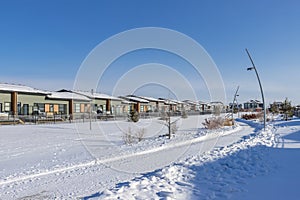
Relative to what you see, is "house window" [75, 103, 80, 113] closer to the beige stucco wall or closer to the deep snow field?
the beige stucco wall

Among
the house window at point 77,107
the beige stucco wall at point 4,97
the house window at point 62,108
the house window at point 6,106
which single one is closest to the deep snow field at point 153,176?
the beige stucco wall at point 4,97

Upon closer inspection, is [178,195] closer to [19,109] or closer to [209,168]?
[209,168]

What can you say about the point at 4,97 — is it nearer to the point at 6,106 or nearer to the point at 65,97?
the point at 6,106

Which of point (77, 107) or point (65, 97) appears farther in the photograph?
point (77, 107)

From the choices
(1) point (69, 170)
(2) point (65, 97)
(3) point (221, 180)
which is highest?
(2) point (65, 97)

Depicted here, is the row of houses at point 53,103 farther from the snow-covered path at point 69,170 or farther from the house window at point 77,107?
the snow-covered path at point 69,170

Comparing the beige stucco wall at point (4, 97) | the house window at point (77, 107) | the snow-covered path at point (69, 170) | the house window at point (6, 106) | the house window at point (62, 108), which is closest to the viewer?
the snow-covered path at point (69, 170)

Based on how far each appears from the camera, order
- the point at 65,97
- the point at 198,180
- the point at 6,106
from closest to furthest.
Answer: the point at 198,180, the point at 6,106, the point at 65,97

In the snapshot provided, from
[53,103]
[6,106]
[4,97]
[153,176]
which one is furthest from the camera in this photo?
[53,103]

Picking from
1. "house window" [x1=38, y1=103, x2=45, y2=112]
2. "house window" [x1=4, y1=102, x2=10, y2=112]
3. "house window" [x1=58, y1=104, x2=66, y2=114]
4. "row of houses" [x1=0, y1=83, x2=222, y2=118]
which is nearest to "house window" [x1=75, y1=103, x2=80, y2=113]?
"row of houses" [x1=0, y1=83, x2=222, y2=118]

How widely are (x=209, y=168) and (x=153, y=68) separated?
6.89 metres

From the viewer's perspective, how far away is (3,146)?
44.8 ft

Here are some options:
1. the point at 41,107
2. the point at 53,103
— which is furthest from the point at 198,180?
the point at 53,103

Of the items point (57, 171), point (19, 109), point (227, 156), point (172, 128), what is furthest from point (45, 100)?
point (227, 156)
